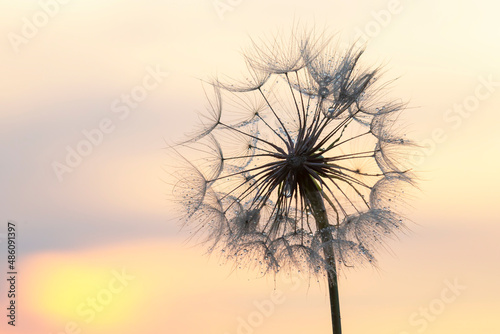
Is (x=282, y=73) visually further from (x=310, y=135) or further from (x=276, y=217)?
(x=276, y=217)

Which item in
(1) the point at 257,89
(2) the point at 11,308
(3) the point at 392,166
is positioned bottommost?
(2) the point at 11,308

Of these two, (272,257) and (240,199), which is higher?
(240,199)

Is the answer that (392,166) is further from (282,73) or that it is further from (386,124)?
(282,73)

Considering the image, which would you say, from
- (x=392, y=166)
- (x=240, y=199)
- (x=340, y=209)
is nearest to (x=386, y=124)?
(x=392, y=166)

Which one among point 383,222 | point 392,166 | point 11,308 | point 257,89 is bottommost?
point 11,308

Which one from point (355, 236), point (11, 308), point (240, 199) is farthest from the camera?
→ point (11, 308)

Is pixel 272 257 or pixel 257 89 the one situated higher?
pixel 257 89

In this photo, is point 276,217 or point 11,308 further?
point 11,308

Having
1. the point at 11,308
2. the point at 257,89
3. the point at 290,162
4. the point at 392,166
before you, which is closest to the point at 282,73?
the point at 257,89

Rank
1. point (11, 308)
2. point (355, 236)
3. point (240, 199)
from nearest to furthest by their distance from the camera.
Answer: point (355, 236) → point (240, 199) → point (11, 308)
